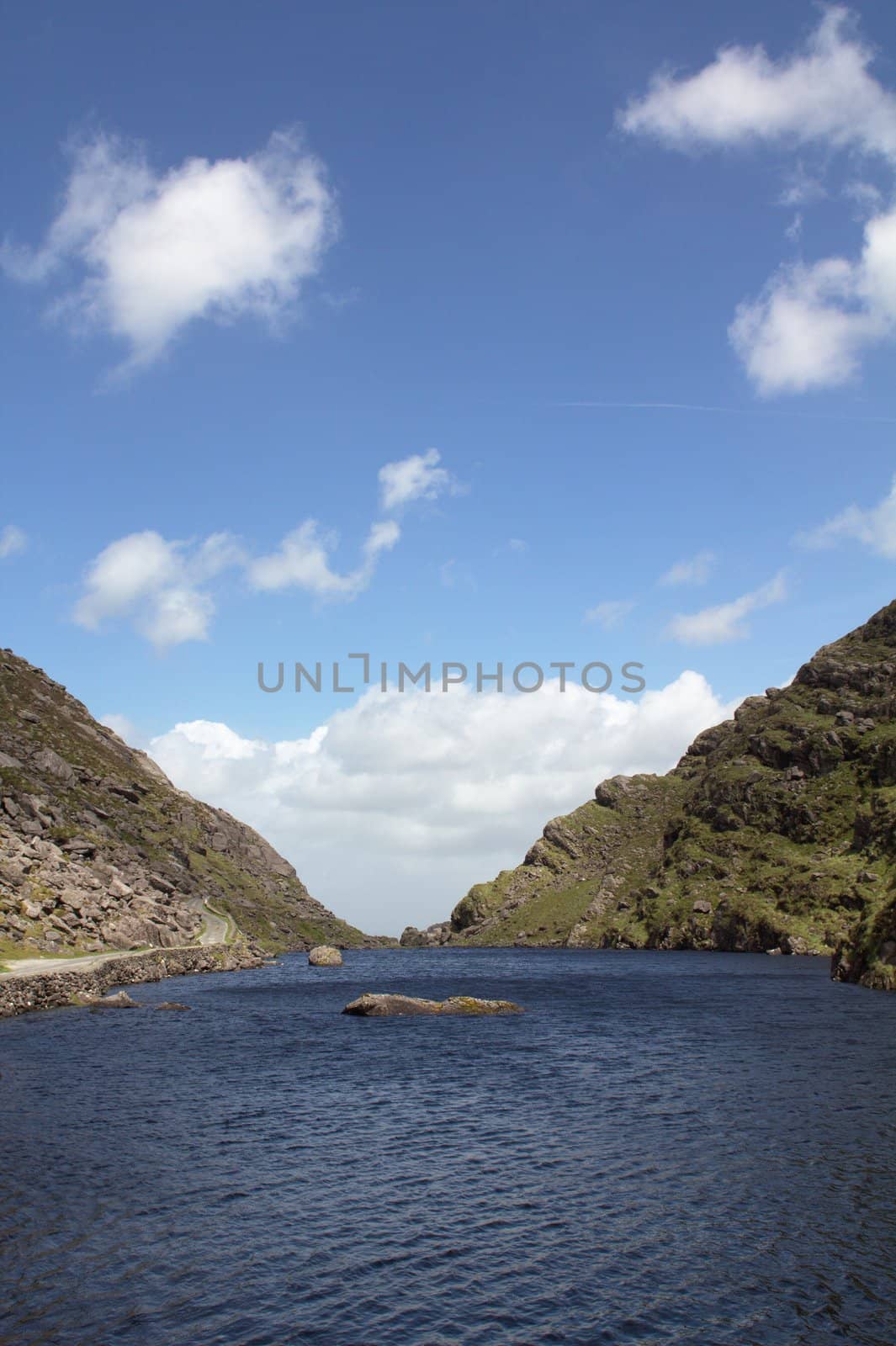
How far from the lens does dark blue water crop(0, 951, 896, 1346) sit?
24.5 meters

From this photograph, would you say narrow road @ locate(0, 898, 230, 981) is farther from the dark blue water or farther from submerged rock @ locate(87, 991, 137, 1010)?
the dark blue water

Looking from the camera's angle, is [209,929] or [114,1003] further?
[209,929]

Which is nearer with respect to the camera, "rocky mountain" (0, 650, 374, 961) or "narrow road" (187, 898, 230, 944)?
"rocky mountain" (0, 650, 374, 961)

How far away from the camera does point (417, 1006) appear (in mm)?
94000

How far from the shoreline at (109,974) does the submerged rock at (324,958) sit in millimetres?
12692

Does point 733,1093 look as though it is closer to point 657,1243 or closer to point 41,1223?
point 657,1243

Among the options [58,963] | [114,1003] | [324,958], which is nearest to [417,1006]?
[114,1003]

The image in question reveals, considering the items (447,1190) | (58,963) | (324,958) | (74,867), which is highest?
(74,867)

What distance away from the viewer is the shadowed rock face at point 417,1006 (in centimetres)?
9119

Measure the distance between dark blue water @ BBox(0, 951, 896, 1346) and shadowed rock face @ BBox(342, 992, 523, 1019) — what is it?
1952 centimetres

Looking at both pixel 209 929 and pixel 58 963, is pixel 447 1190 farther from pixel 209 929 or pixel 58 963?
pixel 209 929

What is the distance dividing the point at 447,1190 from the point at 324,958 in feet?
511


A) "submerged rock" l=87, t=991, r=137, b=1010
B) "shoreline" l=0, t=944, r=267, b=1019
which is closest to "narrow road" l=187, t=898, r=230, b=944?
"shoreline" l=0, t=944, r=267, b=1019

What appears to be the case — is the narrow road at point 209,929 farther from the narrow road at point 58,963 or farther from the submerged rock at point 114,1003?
the submerged rock at point 114,1003
